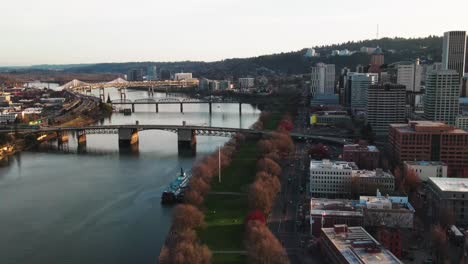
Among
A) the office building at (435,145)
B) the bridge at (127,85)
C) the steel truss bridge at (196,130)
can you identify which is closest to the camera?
the office building at (435,145)

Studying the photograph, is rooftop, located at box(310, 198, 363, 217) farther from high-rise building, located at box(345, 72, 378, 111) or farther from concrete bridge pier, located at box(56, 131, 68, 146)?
high-rise building, located at box(345, 72, 378, 111)

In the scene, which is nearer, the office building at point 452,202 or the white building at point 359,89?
the office building at point 452,202

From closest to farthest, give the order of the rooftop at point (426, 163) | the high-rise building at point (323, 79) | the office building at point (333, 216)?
the office building at point (333, 216), the rooftop at point (426, 163), the high-rise building at point (323, 79)

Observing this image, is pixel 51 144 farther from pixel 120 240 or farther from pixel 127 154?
pixel 120 240

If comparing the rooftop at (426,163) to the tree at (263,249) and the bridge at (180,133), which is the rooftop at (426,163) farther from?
the tree at (263,249)

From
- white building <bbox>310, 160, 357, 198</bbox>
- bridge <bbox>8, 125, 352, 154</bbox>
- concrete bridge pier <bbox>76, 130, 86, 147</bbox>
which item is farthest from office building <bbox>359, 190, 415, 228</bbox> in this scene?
concrete bridge pier <bbox>76, 130, 86, 147</bbox>

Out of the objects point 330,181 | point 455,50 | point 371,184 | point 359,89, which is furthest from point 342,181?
point 455,50

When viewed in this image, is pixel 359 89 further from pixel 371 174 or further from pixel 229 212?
pixel 229 212

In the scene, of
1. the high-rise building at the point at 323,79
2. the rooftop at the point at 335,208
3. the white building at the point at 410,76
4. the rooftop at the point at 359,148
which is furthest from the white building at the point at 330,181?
the high-rise building at the point at 323,79
